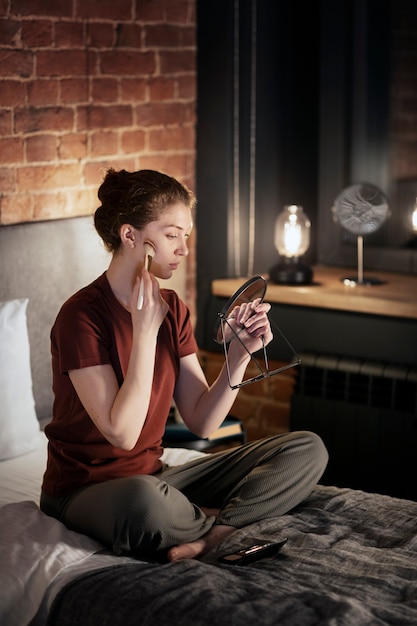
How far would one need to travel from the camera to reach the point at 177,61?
3.84 meters

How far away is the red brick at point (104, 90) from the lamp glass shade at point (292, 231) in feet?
2.54

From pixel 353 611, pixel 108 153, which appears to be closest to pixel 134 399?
pixel 353 611

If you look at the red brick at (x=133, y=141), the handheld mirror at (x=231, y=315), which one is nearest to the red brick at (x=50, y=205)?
the red brick at (x=133, y=141)

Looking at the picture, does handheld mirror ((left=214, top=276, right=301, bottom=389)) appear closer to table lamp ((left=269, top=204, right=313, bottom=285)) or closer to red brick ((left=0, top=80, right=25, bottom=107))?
red brick ((left=0, top=80, right=25, bottom=107))

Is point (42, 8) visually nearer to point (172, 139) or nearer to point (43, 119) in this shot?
point (43, 119)

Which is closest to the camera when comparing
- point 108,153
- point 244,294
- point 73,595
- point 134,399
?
point 73,595

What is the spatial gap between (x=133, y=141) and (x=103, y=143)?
164mm

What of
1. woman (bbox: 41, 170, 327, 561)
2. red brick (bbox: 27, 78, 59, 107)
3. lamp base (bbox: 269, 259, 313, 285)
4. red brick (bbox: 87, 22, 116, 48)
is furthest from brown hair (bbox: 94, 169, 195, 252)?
lamp base (bbox: 269, 259, 313, 285)

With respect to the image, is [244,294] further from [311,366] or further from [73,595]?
[311,366]

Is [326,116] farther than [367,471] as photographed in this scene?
Yes

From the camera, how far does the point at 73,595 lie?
2.14m

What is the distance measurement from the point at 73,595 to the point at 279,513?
2.04 feet

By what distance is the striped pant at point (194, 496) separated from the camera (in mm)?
2316

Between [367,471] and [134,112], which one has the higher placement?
[134,112]
